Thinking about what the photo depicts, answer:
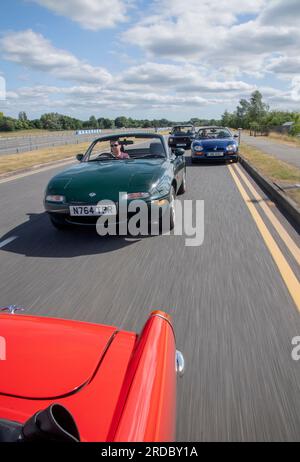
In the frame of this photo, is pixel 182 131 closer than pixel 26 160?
No

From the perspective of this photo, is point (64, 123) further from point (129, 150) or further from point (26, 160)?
point (129, 150)

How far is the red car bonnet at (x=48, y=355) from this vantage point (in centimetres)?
131

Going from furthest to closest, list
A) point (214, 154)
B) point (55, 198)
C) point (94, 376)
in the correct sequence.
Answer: point (214, 154) → point (55, 198) → point (94, 376)

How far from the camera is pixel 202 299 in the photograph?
338 centimetres

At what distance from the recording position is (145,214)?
5082 millimetres

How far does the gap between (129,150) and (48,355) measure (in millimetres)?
5897

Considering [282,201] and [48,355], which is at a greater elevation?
[48,355]

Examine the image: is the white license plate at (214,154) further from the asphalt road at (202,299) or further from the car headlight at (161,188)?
the car headlight at (161,188)

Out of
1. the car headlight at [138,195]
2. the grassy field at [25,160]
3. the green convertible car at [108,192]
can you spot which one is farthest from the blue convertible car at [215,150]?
the car headlight at [138,195]

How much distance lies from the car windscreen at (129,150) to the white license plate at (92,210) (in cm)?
184

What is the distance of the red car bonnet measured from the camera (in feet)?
4.31

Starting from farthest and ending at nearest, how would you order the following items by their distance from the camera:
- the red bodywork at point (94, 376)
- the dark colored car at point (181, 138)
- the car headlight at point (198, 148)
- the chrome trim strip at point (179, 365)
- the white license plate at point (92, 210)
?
the dark colored car at point (181, 138), the car headlight at point (198, 148), the white license plate at point (92, 210), the chrome trim strip at point (179, 365), the red bodywork at point (94, 376)

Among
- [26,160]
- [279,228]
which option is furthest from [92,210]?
[26,160]

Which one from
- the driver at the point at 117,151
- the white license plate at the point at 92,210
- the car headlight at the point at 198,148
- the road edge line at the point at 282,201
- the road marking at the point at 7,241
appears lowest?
the road marking at the point at 7,241
